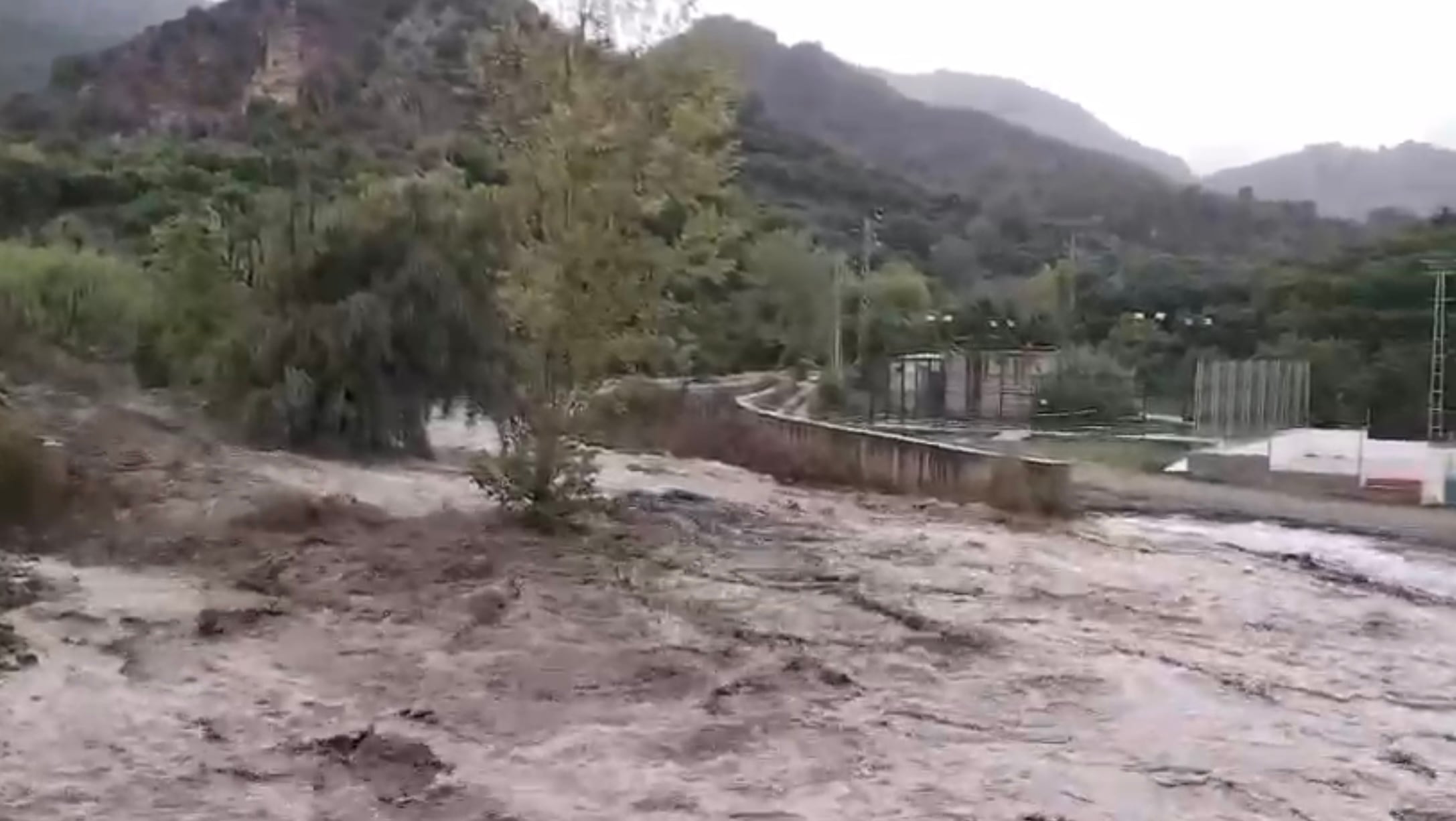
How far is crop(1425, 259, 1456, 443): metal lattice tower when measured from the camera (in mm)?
33250

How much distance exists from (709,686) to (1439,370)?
94.9 feet

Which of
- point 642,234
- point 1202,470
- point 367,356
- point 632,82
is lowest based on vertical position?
point 1202,470

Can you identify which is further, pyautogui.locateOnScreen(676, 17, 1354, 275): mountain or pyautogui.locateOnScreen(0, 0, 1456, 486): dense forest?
pyautogui.locateOnScreen(676, 17, 1354, 275): mountain

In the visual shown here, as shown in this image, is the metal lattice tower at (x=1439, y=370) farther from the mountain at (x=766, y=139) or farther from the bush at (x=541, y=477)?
the bush at (x=541, y=477)

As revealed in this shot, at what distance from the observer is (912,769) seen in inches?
339

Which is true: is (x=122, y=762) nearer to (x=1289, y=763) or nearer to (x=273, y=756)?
(x=273, y=756)

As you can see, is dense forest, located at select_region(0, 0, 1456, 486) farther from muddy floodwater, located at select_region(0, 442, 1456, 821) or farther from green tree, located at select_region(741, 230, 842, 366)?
muddy floodwater, located at select_region(0, 442, 1456, 821)

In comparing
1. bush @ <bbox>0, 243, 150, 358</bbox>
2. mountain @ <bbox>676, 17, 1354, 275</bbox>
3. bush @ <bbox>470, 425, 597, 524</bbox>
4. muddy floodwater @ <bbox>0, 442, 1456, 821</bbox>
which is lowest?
muddy floodwater @ <bbox>0, 442, 1456, 821</bbox>

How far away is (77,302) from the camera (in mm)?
25578

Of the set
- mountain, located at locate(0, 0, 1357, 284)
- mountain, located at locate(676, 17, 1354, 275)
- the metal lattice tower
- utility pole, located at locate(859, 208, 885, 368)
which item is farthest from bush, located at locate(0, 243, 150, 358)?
mountain, located at locate(676, 17, 1354, 275)

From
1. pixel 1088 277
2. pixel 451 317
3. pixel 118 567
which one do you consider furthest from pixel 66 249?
pixel 1088 277

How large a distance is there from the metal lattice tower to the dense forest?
68 cm

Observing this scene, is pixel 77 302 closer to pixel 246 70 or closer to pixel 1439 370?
pixel 1439 370

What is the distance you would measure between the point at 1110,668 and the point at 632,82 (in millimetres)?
6335
